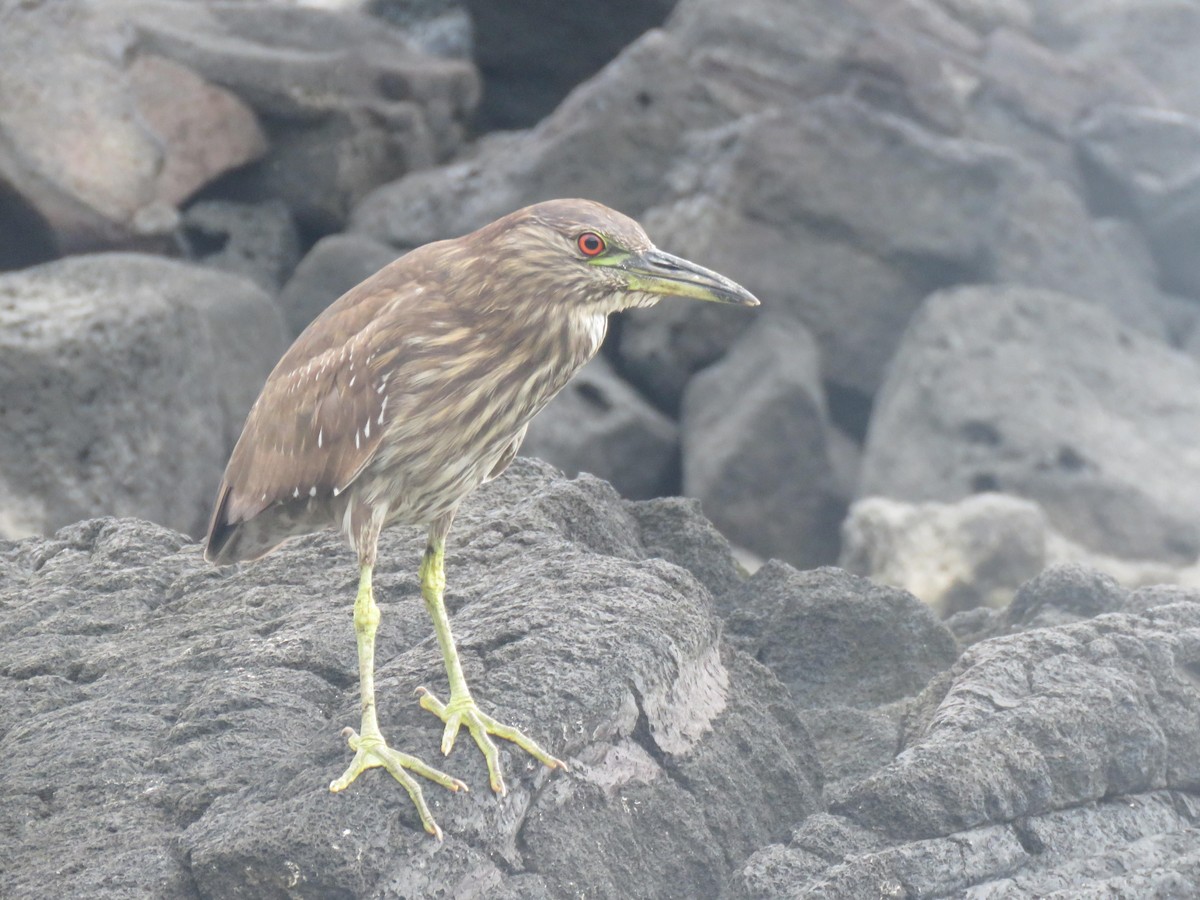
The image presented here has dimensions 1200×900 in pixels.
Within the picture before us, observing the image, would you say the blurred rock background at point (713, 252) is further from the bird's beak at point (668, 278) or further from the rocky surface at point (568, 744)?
the bird's beak at point (668, 278)

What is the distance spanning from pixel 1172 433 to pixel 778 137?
383 centimetres

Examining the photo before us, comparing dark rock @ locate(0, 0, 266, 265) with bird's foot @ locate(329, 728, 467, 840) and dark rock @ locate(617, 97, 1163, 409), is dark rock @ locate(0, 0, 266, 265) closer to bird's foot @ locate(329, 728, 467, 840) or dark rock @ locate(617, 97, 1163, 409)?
dark rock @ locate(617, 97, 1163, 409)

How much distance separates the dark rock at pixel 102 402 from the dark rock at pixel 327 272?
2196 mm

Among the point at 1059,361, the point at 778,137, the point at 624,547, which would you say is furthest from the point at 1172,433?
the point at 624,547

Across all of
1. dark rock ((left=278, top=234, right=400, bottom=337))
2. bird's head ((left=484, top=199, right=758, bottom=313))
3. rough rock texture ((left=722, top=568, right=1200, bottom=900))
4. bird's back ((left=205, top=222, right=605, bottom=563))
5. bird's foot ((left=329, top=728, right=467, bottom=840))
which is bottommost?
dark rock ((left=278, top=234, right=400, bottom=337))

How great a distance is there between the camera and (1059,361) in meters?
10.8

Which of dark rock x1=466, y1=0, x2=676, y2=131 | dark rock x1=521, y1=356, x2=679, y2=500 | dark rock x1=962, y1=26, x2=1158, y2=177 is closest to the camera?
dark rock x1=521, y1=356, x2=679, y2=500

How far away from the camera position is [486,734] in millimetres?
3426

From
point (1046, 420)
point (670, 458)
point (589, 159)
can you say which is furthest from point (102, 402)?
point (1046, 420)

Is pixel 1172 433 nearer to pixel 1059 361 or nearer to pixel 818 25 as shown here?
pixel 1059 361

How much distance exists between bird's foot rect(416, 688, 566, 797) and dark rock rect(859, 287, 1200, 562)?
7.17 m

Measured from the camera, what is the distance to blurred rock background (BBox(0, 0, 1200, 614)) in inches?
358

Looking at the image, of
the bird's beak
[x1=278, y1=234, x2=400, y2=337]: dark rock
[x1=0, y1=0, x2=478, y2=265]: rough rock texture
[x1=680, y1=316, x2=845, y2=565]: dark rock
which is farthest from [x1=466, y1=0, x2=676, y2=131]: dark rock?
the bird's beak

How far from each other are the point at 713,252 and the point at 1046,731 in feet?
24.2
